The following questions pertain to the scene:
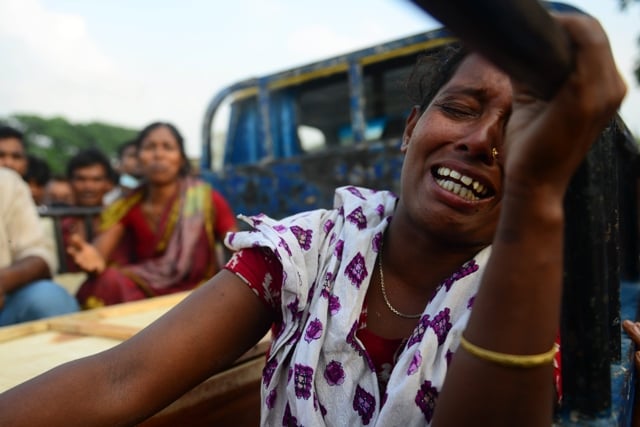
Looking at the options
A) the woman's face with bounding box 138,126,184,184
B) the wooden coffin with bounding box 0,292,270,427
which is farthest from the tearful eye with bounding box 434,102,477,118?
the woman's face with bounding box 138,126,184,184

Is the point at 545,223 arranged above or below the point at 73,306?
above

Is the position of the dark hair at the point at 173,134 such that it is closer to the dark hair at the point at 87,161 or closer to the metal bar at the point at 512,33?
the dark hair at the point at 87,161

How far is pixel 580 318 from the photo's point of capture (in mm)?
848

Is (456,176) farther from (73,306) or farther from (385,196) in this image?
(73,306)

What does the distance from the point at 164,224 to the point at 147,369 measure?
107 inches

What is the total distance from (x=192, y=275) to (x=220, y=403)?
2.29 metres

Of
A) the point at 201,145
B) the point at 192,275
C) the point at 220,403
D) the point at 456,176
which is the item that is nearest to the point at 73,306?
the point at 192,275

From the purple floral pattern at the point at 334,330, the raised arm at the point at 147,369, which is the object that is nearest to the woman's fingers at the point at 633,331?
the purple floral pattern at the point at 334,330

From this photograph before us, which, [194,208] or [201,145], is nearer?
[194,208]

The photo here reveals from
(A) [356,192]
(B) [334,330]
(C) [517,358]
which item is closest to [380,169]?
(A) [356,192]

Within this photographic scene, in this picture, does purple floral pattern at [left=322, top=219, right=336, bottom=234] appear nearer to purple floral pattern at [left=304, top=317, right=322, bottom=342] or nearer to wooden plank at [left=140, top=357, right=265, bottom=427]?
purple floral pattern at [left=304, top=317, right=322, bottom=342]

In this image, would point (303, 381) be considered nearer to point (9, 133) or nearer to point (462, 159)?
point (462, 159)

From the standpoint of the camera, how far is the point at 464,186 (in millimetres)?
979

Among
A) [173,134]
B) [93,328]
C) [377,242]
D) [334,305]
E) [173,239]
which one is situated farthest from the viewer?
[173,134]
